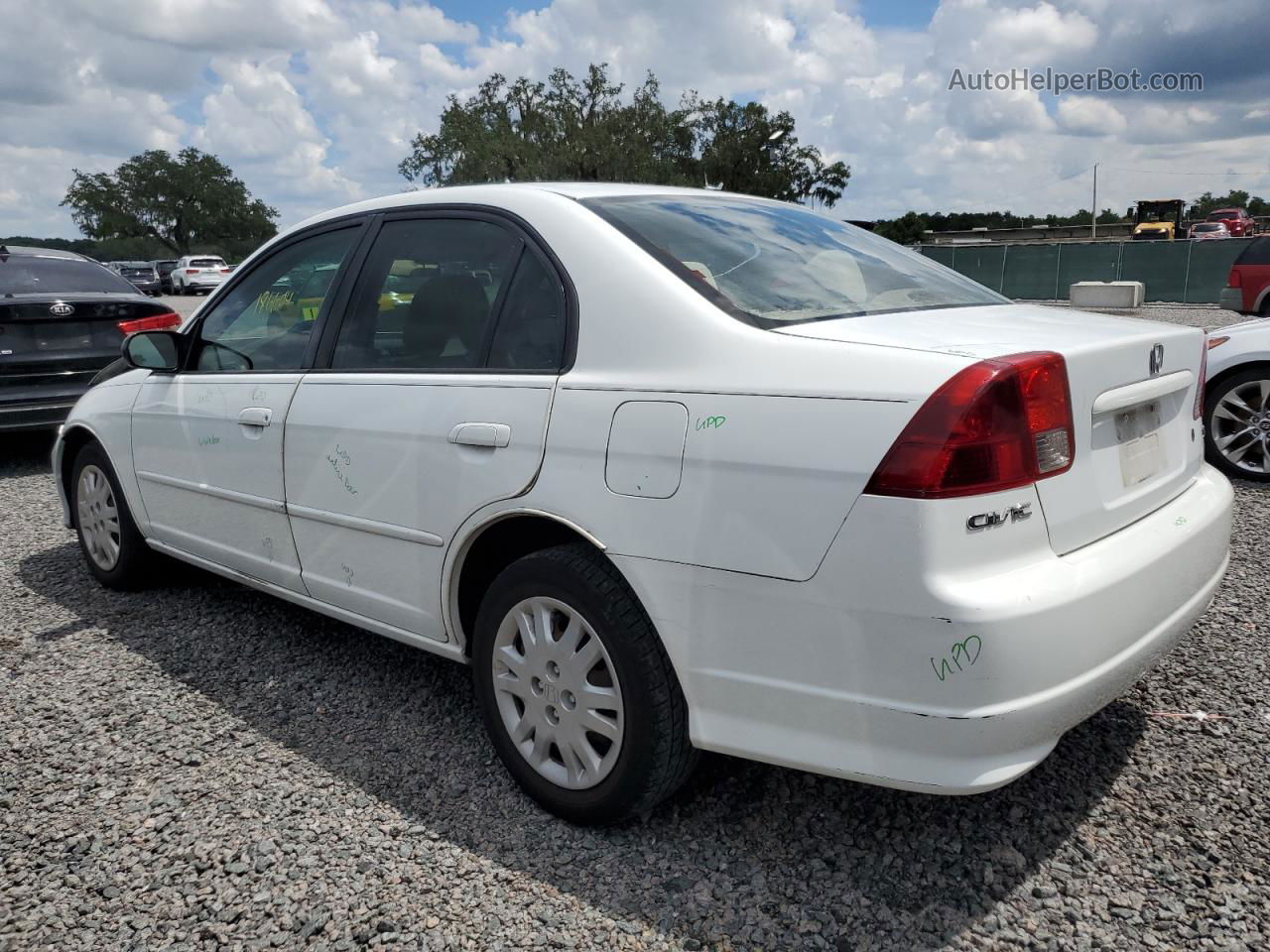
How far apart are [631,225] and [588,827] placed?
160 centimetres

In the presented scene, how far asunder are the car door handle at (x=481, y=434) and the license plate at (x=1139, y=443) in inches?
58.1

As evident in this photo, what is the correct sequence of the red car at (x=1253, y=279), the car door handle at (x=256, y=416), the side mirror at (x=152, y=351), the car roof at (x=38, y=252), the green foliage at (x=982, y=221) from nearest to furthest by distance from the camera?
the car door handle at (x=256, y=416), the side mirror at (x=152, y=351), the car roof at (x=38, y=252), the red car at (x=1253, y=279), the green foliage at (x=982, y=221)

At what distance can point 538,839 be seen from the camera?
257 cm

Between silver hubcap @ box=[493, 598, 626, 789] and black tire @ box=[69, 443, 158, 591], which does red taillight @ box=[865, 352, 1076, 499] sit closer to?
silver hubcap @ box=[493, 598, 626, 789]

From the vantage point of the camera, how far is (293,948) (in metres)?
2.21

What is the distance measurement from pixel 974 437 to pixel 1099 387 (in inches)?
18.2

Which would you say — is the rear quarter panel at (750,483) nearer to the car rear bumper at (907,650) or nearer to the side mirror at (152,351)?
the car rear bumper at (907,650)

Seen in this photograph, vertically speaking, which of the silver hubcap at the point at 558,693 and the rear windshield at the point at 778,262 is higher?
the rear windshield at the point at 778,262

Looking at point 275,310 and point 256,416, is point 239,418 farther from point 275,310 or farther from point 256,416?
point 275,310

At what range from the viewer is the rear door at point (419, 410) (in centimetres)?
262

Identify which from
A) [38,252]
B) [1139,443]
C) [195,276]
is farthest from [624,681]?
[195,276]

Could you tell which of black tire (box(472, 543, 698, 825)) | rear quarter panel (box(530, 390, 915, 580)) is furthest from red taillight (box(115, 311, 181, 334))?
rear quarter panel (box(530, 390, 915, 580))

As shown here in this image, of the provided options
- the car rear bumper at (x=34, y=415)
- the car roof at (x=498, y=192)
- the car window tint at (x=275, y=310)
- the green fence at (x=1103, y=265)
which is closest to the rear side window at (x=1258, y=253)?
the green fence at (x=1103, y=265)

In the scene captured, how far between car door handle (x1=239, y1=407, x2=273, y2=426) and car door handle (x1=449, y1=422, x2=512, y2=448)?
39.3 inches
